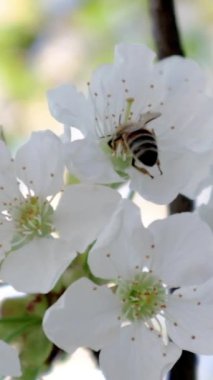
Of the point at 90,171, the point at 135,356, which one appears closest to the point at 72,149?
the point at 90,171

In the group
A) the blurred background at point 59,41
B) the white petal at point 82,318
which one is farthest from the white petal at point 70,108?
the blurred background at point 59,41

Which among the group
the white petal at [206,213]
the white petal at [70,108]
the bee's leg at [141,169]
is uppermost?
the white petal at [70,108]

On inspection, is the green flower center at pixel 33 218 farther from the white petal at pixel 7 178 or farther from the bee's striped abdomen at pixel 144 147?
the bee's striped abdomen at pixel 144 147

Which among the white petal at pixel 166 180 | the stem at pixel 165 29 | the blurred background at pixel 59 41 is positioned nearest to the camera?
the white petal at pixel 166 180

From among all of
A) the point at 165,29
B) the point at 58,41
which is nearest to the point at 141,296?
the point at 165,29

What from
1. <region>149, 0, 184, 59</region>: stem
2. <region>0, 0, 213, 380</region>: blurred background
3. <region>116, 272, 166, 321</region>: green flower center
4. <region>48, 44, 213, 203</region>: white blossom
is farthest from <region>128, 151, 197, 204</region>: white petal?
<region>0, 0, 213, 380</region>: blurred background

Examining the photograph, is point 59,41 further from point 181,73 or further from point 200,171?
point 200,171

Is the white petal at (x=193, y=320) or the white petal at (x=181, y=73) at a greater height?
the white petal at (x=181, y=73)
